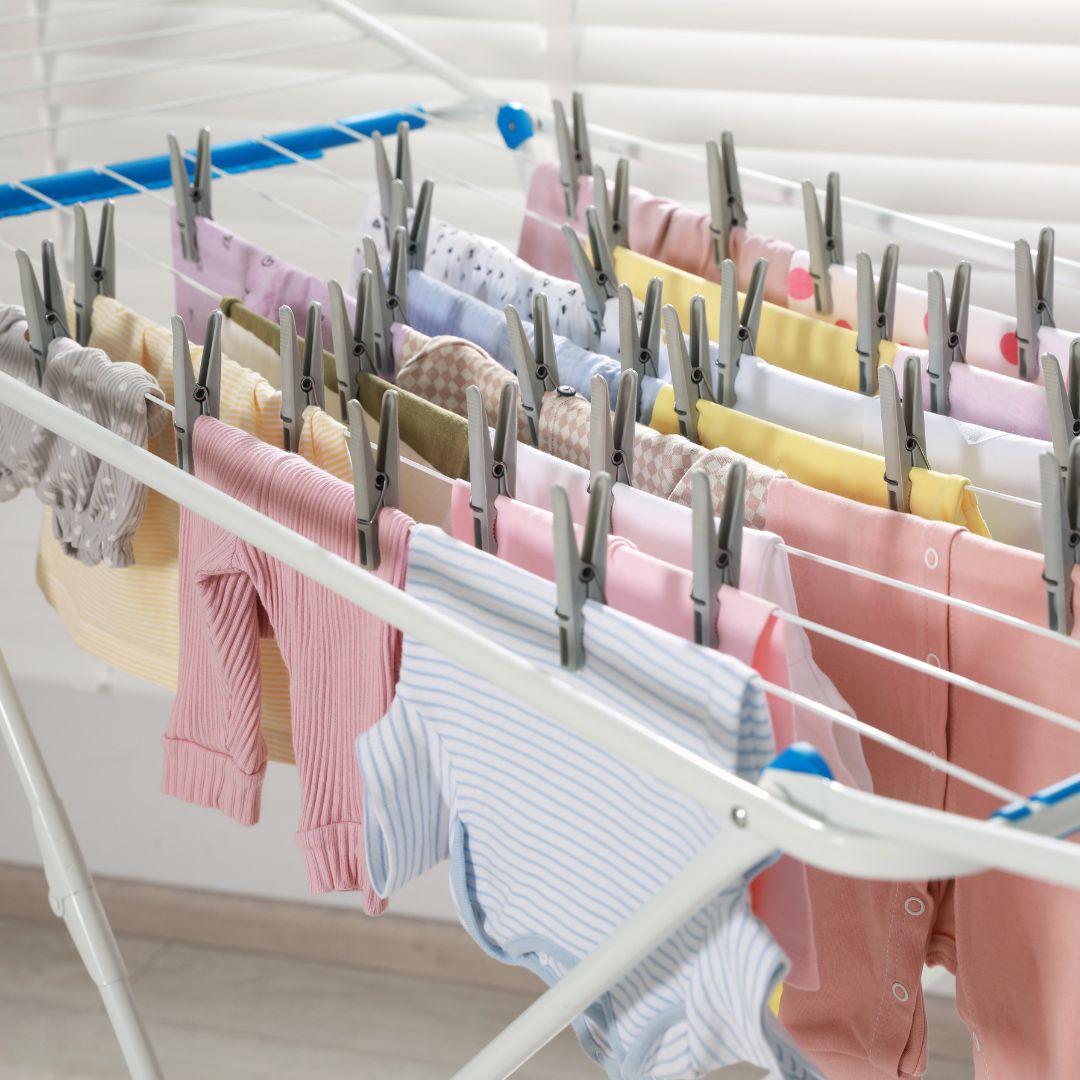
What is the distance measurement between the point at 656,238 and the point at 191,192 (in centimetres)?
36

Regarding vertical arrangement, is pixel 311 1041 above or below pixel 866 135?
below

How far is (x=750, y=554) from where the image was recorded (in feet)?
2.41

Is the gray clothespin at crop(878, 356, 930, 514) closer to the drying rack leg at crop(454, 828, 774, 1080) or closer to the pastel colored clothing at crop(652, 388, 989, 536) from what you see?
the pastel colored clothing at crop(652, 388, 989, 536)

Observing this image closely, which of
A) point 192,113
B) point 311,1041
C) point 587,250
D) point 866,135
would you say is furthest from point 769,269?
point 311,1041

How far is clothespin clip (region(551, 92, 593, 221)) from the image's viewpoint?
1.19 meters

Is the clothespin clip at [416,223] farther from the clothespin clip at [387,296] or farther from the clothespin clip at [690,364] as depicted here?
the clothespin clip at [690,364]

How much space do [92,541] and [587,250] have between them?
16.5 inches

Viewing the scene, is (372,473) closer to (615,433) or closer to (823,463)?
(615,433)

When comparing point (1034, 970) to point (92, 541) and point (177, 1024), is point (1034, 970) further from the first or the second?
point (177, 1024)

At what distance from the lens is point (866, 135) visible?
1.51 metres

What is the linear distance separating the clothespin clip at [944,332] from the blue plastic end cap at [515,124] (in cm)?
50

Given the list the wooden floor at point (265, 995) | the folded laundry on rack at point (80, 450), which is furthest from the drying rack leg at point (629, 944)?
the wooden floor at point (265, 995)

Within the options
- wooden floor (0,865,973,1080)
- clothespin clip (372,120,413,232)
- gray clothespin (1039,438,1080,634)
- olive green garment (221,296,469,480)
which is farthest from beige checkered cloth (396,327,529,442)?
wooden floor (0,865,973,1080)

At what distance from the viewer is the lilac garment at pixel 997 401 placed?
0.88 m
